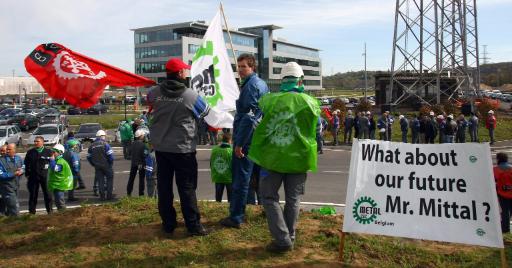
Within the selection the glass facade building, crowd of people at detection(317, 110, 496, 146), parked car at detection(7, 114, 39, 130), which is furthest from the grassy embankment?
the glass facade building

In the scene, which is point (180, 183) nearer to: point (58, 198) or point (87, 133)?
point (58, 198)

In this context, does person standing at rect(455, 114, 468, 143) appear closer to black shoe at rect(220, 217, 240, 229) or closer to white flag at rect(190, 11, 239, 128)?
white flag at rect(190, 11, 239, 128)

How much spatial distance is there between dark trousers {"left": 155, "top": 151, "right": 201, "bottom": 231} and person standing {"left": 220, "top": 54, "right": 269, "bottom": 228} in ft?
1.55

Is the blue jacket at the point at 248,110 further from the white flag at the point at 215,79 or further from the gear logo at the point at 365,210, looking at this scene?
the white flag at the point at 215,79

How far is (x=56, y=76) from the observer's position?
5863 mm

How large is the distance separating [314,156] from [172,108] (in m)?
1.53

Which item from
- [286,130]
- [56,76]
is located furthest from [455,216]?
[56,76]

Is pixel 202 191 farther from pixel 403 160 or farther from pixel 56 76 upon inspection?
pixel 403 160

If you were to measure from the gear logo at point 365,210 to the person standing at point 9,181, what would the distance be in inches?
284

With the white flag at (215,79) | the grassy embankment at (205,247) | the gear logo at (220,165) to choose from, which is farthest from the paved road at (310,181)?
the grassy embankment at (205,247)

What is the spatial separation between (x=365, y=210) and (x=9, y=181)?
7501mm

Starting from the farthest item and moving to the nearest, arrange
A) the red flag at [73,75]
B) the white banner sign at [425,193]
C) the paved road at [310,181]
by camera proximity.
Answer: the paved road at [310,181] < the red flag at [73,75] < the white banner sign at [425,193]

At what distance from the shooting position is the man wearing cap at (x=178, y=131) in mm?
4941

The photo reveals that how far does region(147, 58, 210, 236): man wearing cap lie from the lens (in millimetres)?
4941
